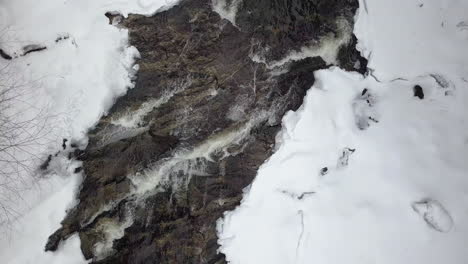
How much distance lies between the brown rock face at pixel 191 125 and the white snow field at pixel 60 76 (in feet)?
0.65

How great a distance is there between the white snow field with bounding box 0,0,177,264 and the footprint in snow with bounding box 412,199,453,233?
169 inches

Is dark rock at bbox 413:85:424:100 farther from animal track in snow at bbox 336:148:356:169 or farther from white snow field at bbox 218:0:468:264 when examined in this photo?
animal track in snow at bbox 336:148:356:169

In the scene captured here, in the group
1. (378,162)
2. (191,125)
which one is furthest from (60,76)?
(378,162)

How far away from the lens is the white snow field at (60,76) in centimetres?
534

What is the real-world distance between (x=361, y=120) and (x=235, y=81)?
1862 mm

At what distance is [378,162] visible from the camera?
5.55m

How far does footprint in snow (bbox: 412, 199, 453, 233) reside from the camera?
17.5 feet

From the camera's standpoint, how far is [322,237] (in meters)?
5.46

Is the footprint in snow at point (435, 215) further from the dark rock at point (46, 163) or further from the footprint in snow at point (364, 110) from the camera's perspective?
the dark rock at point (46, 163)

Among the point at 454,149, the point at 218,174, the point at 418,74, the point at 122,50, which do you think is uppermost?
the point at 122,50

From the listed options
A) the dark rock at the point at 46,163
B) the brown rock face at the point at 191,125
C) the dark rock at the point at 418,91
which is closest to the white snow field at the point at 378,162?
the dark rock at the point at 418,91

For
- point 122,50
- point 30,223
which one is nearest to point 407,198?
point 122,50

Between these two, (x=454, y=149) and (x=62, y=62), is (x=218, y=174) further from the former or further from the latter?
(x=454, y=149)

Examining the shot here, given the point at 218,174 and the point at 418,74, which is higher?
the point at 418,74
